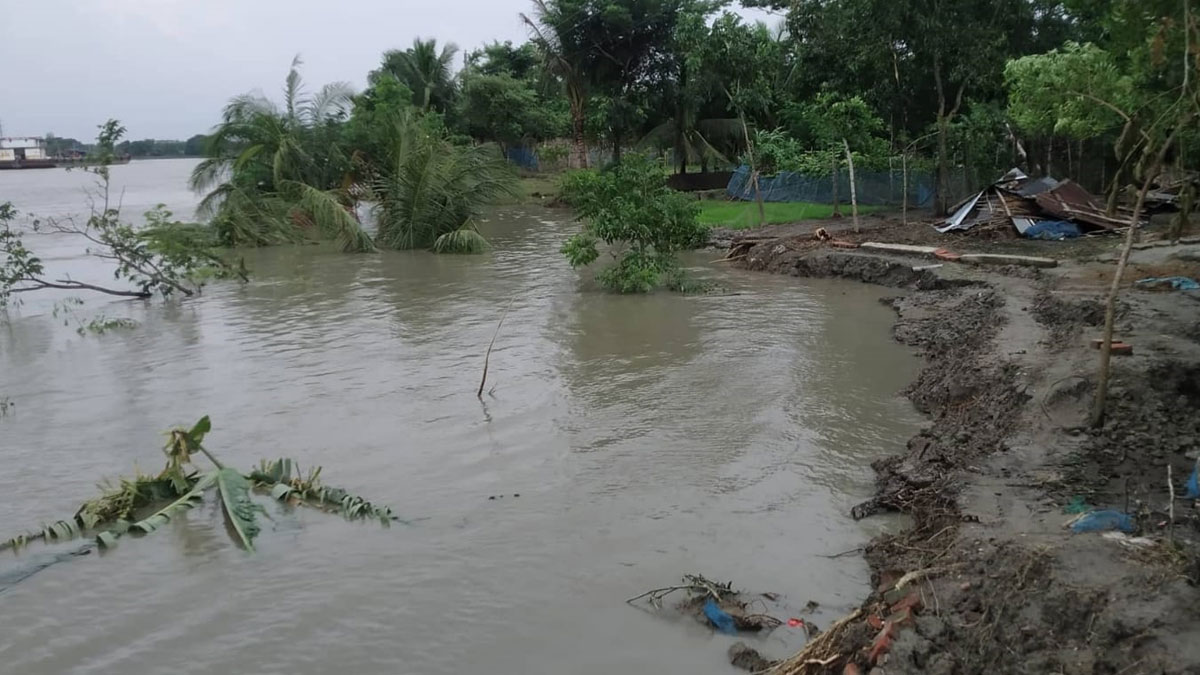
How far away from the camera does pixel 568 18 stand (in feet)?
99.6

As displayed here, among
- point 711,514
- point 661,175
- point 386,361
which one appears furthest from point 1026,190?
point 711,514

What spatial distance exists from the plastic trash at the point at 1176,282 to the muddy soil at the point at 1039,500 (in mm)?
452

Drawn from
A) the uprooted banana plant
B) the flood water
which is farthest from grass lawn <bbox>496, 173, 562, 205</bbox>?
the uprooted banana plant

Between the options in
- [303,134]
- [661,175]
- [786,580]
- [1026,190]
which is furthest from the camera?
[303,134]

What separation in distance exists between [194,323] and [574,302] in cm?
567

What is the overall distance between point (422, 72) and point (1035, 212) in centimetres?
2952

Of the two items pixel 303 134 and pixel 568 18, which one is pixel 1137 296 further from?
pixel 568 18

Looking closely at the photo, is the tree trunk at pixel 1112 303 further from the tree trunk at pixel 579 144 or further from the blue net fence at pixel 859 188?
the tree trunk at pixel 579 144

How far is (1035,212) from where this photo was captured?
55.9 feet

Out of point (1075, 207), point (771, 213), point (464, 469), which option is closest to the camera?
point (464, 469)

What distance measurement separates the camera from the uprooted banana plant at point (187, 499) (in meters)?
5.98

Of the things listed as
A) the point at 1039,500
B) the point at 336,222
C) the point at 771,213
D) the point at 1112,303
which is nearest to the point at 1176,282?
the point at 1112,303

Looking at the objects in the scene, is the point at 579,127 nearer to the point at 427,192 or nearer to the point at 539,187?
the point at 539,187

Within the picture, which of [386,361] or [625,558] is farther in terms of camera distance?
[386,361]
